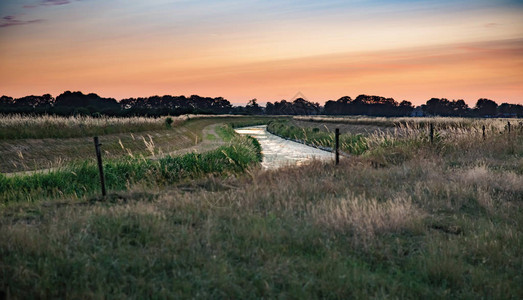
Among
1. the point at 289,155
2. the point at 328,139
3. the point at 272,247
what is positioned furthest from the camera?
the point at 328,139

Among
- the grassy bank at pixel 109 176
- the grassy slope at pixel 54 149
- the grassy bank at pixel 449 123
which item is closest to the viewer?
the grassy bank at pixel 109 176

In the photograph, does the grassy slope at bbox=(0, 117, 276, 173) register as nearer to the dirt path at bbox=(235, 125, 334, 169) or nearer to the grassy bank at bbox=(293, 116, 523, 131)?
the dirt path at bbox=(235, 125, 334, 169)

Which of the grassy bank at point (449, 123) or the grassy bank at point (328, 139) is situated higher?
the grassy bank at point (449, 123)

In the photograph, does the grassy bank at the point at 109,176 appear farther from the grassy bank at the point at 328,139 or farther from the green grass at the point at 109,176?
the grassy bank at the point at 328,139

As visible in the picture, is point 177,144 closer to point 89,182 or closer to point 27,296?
point 89,182

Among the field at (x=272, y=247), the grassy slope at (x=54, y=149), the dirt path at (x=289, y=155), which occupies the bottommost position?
the dirt path at (x=289, y=155)

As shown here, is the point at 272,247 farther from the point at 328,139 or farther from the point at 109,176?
the point at 328,139

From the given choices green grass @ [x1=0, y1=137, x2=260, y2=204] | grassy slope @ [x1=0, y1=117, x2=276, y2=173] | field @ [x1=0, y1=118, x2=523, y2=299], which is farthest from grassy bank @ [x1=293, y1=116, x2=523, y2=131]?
grassy slope @ [x1=0, y1=117, x2=276, y2=173]

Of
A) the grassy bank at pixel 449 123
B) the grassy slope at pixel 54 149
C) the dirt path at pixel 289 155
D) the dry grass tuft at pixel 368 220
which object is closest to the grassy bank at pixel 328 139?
the dirt path at pixel 289 155

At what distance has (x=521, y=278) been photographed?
→ 561cm

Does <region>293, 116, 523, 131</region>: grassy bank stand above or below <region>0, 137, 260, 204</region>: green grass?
above

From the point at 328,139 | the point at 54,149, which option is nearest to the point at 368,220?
the point at 54,149

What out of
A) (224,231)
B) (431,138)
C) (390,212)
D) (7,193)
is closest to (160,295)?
(224,231)

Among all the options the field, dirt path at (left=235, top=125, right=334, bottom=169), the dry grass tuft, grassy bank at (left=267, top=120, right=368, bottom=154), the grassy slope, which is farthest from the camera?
grassy bank at (left=267, top=120, right=368, bottom=154)
